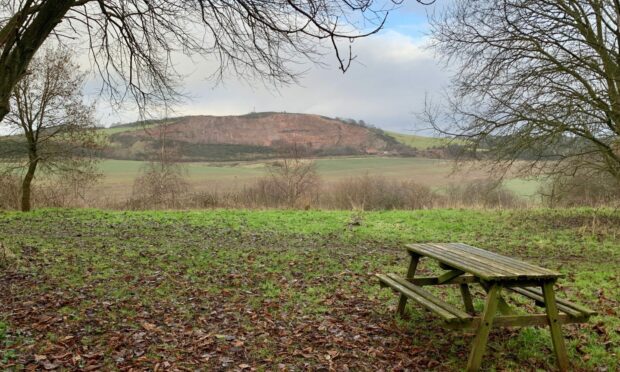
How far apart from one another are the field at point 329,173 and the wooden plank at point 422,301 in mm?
9547

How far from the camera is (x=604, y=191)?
17.9 m

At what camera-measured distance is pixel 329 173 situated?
33.3 meters

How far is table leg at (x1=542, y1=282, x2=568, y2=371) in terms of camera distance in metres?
4.12

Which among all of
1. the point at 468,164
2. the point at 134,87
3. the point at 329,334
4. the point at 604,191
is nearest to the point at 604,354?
the point at 329,334

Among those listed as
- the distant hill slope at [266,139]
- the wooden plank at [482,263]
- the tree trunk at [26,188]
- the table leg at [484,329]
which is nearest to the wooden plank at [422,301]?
the table leg at [484,329]

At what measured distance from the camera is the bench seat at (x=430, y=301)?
3980mm

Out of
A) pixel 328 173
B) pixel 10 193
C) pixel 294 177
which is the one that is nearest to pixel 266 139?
pixel 328 173

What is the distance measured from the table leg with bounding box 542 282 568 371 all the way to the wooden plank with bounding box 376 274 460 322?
2.77 ft

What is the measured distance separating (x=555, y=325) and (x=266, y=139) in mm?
36748

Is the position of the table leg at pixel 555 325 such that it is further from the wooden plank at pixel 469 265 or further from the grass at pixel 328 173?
the grass at pixel 328 173

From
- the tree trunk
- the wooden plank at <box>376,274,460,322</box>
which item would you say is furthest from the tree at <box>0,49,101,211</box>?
the wooden plank at <box>376,274,460,322</box>

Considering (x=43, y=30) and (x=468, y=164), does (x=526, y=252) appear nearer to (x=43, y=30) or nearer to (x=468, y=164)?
(x=468, y=164)

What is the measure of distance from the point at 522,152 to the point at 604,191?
8006 millimetres

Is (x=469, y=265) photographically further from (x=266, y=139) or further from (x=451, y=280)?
(x=266, y=139)
